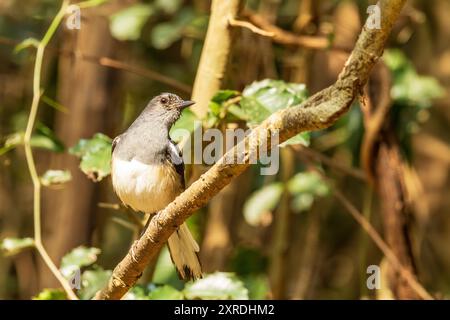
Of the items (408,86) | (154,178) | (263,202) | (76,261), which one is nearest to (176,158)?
(154,178)

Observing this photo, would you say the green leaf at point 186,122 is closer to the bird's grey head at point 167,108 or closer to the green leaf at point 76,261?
the bird's grey head at point 167,108

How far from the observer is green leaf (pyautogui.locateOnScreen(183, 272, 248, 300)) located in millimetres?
2785

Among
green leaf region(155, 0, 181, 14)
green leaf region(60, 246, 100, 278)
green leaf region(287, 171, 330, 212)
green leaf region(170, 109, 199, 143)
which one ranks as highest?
green leaf region(155, 0, 181, 14)

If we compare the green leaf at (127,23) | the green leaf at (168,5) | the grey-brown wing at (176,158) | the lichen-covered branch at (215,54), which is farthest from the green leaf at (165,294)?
the green leaf at (168,5)

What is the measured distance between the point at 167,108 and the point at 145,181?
12.4 inches

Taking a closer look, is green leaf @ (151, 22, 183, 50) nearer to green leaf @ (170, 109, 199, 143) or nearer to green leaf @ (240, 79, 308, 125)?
green leaf @ (170, 109, 199, 143)

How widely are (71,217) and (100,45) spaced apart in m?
0.80

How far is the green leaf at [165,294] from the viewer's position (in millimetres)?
2752

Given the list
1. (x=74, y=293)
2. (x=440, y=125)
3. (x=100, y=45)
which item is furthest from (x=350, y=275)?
(x=74, y=293)

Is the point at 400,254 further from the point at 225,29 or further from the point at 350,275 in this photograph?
the point at 350,275

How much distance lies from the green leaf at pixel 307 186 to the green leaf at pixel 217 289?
1023mm

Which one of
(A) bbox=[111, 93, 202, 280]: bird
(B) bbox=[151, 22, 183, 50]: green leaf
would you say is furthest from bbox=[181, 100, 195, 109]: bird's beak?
(B) bbox=[151, 22, 183, 50]: green leaf
